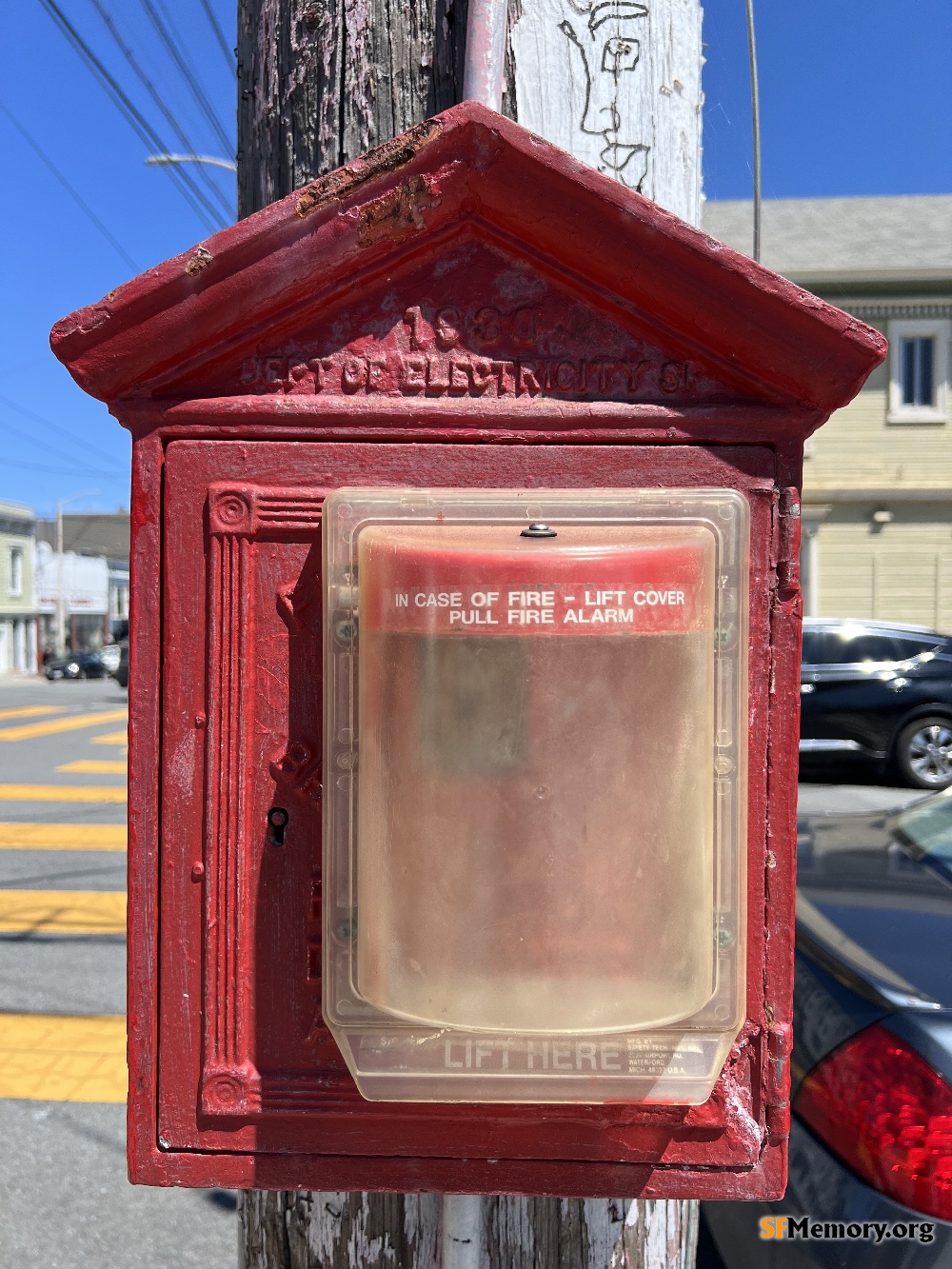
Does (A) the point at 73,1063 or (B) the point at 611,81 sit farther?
(A) the point at 73,1063

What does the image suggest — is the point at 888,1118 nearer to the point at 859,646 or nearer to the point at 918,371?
the point at 859,646

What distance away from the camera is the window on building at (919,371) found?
13.2 m

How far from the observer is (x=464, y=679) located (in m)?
0.85

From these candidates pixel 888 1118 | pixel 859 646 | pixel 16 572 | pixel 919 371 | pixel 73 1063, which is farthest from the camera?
pixel 16 572

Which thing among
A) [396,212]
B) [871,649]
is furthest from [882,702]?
[396,212]

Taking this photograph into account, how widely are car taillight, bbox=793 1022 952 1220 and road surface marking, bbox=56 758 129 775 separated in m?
8.68

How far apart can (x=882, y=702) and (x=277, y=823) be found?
26.5 ft

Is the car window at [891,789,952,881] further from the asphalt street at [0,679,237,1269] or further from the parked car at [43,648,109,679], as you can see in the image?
the parked car at [43,648,109,679]

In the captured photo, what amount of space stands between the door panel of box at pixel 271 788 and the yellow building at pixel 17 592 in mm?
34887

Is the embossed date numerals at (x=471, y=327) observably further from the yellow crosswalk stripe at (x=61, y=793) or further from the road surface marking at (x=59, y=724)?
the road surface marking at (x=59, y=724)

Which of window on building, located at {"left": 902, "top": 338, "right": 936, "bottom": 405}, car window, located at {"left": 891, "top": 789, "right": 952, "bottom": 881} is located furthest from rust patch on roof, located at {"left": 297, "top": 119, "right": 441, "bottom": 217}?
window on building, located at {"left": 902, "top": 338, "right": 936, "bottom": 405}

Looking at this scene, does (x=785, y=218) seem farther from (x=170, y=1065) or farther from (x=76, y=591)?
(x=76, y=591)

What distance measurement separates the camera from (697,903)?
883 mm

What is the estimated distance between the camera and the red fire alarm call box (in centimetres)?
85
